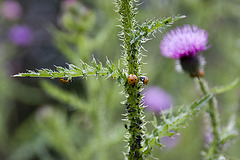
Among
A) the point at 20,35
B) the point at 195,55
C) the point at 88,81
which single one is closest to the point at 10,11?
the point at 20,35

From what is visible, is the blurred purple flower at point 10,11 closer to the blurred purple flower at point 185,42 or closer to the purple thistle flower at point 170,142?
the purple thistle flower at point 170,142

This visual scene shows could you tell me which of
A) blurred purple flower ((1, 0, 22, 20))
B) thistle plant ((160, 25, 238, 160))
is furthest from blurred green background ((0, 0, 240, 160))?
thistle plant ((160, 25, 238, 160))

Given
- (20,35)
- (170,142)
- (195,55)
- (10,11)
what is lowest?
(195,55)

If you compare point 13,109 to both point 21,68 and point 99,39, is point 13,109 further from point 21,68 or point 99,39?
point 99,39

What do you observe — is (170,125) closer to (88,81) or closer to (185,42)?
(185,42)

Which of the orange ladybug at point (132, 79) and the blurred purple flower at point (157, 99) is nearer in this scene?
the orange ladybug at point (132, 79)

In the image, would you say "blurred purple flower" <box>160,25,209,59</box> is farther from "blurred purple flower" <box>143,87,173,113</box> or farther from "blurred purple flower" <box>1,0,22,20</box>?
"blurred purple flower" <box>1,0,22,20</box>

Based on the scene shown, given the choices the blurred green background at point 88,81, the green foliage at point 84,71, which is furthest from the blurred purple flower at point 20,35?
the green foliage at point 84,71

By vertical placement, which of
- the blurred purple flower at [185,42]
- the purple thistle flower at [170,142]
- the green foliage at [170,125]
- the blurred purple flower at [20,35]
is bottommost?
the green foliage at [170,125]
